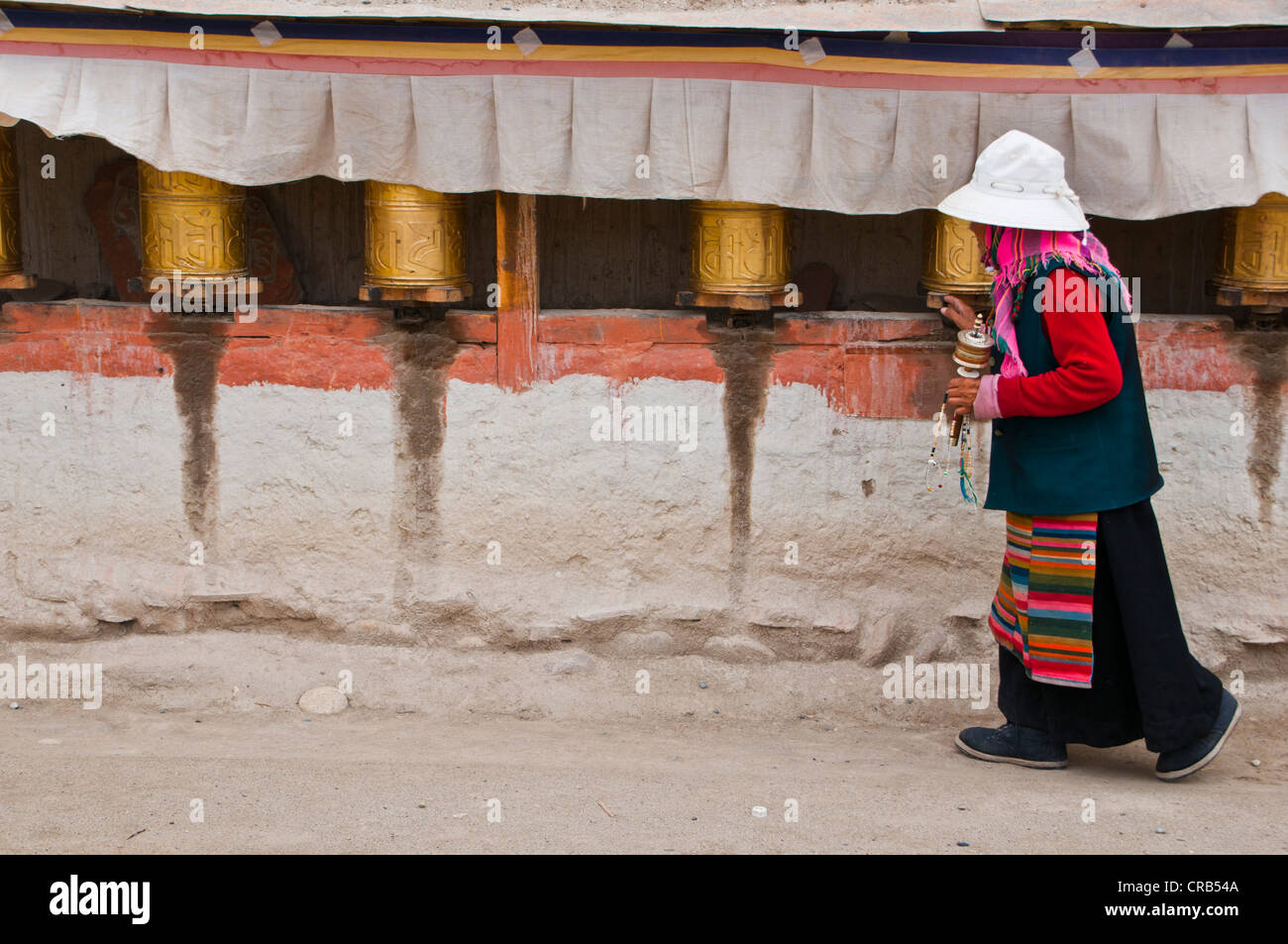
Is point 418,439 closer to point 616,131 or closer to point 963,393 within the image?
point 616,131

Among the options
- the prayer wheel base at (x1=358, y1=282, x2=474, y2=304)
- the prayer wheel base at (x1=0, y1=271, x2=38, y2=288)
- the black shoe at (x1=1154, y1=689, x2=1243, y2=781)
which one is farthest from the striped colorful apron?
the prayer wheel base at (x1=0, y1=271, x2=38, y2=288)

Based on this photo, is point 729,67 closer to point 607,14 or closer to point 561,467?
point 607,14

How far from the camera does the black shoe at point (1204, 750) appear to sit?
3891 millimetres

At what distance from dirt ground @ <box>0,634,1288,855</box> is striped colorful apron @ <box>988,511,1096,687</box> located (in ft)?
1.17

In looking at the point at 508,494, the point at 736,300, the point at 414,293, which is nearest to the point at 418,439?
the point at 508,494

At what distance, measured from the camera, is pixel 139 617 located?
190 inches

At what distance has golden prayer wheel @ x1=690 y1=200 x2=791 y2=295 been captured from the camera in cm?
454

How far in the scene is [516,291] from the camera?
4.68 metres

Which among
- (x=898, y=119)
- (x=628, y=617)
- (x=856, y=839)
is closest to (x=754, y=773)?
(x=856, y=839)

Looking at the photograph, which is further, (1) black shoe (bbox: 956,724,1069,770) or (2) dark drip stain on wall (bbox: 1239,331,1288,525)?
(2) dark drip stain on wall (bbox: 1239,331,1288,525)

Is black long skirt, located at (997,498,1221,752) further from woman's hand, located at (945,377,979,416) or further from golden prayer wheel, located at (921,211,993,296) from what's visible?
golden prayer wheel, located at (921,211,993,296)

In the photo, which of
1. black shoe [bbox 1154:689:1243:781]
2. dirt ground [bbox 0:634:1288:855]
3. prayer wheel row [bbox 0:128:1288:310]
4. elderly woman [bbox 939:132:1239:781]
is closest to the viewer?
dirt ground [bbox 0:634:1288:855]

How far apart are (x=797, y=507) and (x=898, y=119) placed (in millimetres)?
1300

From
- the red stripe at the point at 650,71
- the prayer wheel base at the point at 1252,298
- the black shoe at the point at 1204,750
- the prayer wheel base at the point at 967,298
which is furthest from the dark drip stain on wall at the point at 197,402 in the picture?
the prayer wheel base at the point at 1252,298
